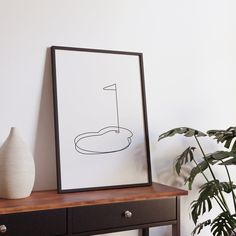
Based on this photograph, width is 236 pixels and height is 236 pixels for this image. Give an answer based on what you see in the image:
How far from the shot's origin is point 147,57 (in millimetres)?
2139

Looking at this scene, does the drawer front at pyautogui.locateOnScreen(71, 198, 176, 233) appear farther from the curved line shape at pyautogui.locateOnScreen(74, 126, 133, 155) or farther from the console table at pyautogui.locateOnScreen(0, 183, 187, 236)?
the curved line shape at pyautogui.locateOnScreen(74, 126, 133, 155)

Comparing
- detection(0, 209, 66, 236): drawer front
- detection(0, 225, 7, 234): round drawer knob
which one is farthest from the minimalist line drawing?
detection(0, 225, 7, 234): round drawer knob

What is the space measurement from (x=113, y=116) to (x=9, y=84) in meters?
0.58

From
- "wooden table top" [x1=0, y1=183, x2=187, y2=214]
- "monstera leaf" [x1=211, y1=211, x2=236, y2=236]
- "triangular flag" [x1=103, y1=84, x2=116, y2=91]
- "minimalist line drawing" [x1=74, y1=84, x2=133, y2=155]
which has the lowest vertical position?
"monstera leaf" [x1=211, y1=211, x2=236, y2=236]

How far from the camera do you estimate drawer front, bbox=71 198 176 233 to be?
1.58 meters

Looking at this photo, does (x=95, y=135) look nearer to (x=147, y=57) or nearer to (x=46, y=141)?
(x=46, y=141)

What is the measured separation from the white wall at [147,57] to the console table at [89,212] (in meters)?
0.32

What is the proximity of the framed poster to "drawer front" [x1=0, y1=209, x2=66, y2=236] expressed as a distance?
0.24 meters

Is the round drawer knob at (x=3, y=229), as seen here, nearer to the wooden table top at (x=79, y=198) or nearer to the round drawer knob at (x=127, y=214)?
the wooden table top at (x=79, y=198)

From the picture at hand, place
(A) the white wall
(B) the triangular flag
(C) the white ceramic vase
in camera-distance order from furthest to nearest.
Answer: (B) the triangular flag → (A) the white wall → (C) the white ceramic vase

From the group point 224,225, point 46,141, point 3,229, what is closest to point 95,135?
point 46,141

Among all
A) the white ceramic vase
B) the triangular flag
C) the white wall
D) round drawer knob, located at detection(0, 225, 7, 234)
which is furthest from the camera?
the triangular flag

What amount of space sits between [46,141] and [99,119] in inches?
12.2

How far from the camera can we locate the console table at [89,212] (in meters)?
1.45
